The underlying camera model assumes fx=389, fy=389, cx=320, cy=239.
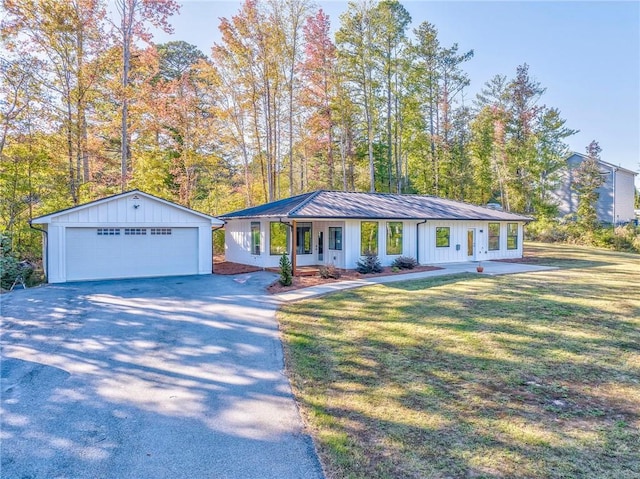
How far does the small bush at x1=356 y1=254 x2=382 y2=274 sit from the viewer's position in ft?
47.9

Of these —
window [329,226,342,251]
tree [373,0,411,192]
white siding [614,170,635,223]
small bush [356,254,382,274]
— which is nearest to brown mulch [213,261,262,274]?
window [329,226,342,251]

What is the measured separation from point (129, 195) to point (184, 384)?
10445 millimetres

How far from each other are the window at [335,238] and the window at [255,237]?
311 cm

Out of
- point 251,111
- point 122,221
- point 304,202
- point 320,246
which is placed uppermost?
point 251,111

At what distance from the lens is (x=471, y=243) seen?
18.9 m

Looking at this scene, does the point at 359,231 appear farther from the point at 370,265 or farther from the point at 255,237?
the point at 255,237

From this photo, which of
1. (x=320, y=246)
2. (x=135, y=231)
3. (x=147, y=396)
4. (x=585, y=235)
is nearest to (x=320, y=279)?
(x=320, y=246)

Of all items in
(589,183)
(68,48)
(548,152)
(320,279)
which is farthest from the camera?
(548,152)

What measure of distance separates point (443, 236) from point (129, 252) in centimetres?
1313

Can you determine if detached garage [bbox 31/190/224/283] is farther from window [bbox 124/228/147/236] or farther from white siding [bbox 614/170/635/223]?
white siding [bbox 614/170/635/223]

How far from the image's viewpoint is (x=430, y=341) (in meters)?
6.57

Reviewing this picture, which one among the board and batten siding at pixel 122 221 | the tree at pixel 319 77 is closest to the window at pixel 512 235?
the tree at pixel 319 77

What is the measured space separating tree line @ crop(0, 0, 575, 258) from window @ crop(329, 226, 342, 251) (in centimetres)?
706

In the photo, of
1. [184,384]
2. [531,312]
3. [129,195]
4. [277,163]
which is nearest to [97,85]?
[129,195]
